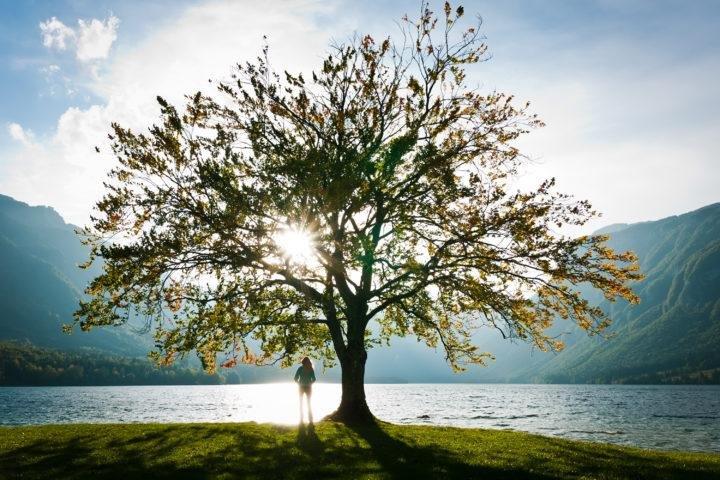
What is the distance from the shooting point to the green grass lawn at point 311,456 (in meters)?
14.1

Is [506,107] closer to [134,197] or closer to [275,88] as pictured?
[275,88]

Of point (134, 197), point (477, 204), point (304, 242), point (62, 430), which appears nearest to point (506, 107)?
point (477, 204)

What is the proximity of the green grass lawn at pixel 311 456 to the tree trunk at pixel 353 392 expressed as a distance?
2.62 meters

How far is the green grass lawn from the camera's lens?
14117mm

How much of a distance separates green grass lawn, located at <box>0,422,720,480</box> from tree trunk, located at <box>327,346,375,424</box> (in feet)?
8.61

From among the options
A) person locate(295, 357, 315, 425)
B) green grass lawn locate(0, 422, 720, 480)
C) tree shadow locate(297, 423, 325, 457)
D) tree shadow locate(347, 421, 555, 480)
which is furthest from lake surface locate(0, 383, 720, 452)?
tree shadow locate(347, 421, 555, 480)

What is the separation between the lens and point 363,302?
27750mm

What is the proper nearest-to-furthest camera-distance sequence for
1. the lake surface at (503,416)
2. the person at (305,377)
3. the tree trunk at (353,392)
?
the person at (305,377)
the tree trunk at (353,392)
the lake surface at (503,416)

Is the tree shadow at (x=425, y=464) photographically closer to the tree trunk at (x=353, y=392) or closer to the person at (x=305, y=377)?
the person at (x=305, y=377)

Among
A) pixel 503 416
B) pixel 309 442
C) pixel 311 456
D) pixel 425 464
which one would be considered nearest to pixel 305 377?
pixel 309 442

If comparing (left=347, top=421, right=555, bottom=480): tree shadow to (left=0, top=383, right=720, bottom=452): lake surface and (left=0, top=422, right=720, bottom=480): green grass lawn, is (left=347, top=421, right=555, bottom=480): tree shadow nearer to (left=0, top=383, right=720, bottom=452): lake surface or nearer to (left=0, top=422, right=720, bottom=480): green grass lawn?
(left=0, top=422, right=720, bottom=480): green grass lawn

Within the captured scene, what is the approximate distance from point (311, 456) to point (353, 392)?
32.9 ft

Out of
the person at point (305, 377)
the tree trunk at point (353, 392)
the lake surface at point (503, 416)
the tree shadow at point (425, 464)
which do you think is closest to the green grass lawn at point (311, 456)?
the tree shadow at point (425, 464)

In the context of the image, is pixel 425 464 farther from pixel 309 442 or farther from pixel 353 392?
pixel 353 392
